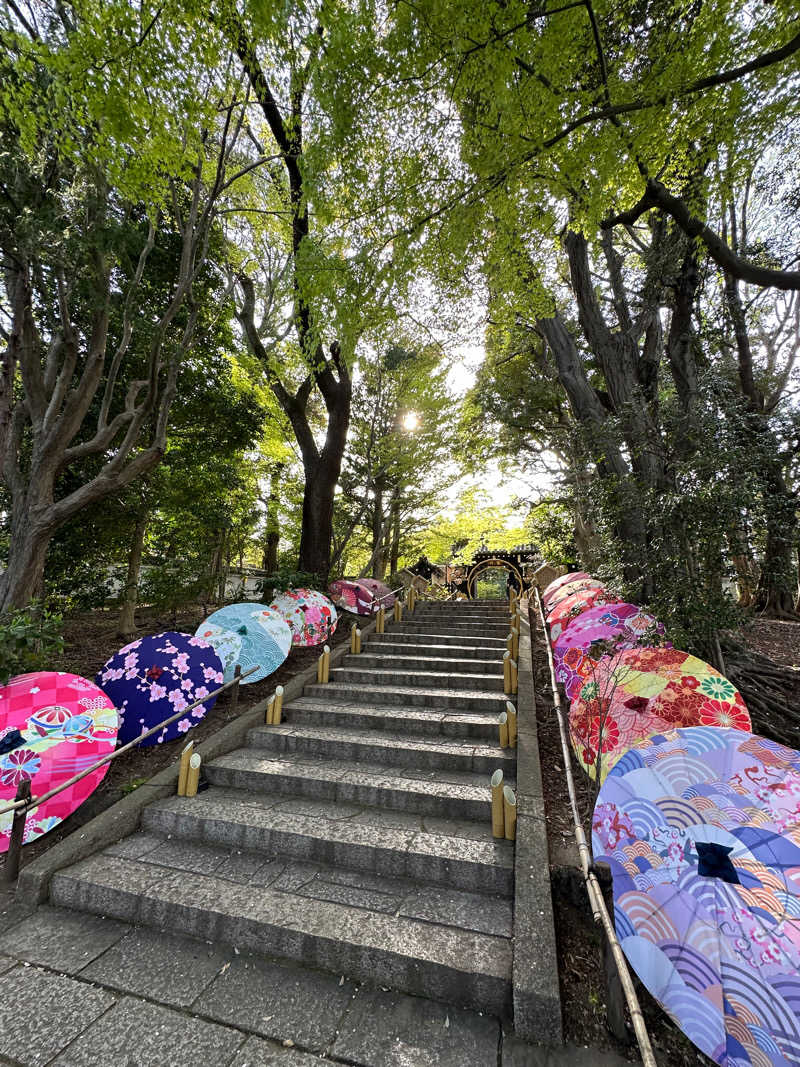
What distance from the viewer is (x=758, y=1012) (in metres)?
1.52

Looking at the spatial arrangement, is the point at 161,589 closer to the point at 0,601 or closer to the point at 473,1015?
the point at 0,601

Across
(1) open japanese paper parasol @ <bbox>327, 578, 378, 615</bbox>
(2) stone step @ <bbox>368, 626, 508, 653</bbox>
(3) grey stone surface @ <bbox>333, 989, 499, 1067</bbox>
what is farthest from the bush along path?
(1) open japanese paper parasol @ <bbox>327, 578, 378, 615</bbox>

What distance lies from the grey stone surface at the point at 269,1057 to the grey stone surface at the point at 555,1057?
90 cm

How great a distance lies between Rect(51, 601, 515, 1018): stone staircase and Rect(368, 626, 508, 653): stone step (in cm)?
240

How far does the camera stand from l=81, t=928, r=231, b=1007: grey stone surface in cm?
238

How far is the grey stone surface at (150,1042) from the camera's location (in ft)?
6.59

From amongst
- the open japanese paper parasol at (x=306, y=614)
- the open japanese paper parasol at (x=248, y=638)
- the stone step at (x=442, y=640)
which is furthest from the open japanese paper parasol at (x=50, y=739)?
the stone step at (x=442, y=640)

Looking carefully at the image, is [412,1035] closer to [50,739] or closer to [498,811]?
[498,811]

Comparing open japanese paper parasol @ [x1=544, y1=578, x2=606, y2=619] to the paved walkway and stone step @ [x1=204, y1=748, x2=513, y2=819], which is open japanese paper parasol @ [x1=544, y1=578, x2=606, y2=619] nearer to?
the paved walkway

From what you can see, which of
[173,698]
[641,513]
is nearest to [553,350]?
[641,513]

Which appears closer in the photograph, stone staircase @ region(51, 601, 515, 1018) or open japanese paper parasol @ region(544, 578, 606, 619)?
stone staircase @ region(51, 601, 515, 1018)

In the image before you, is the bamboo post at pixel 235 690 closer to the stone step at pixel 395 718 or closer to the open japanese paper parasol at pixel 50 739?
the stone step at pixel 395 718

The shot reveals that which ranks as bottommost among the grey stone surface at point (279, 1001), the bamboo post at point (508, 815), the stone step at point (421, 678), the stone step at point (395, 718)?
the grey stone surface at point (279, 1001)

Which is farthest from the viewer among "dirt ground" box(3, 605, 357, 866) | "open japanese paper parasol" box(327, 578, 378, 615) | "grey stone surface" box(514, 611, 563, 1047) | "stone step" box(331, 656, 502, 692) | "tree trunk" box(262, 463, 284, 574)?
"tree trunk" box(262, 463, 284, 574)
